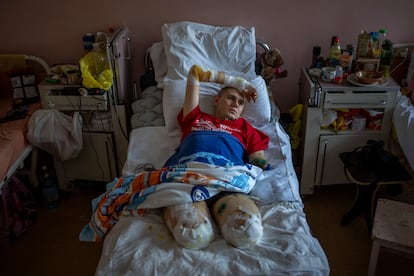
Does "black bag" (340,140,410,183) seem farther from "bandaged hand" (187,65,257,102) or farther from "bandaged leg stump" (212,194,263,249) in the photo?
"bandaged leg stump" (212,194,263,249)

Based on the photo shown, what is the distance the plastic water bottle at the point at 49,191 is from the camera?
2.76 m

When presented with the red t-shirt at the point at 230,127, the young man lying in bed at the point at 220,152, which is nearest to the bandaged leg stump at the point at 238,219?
the young man lying in bed at the point at 220,152

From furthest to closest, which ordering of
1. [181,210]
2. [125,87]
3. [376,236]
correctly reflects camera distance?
1. [125,87]
2. [376,236]
3. [181,210]

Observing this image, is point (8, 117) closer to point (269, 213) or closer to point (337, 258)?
point (269, 213)

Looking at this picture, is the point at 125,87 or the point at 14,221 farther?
the point at 125,87

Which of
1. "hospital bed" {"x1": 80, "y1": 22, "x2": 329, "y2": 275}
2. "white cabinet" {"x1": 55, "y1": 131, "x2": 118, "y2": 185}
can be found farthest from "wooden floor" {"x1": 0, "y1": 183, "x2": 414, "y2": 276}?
"hospital bed" {"x1": 80, "y1": 22, "x2": 329, "y2": 275}

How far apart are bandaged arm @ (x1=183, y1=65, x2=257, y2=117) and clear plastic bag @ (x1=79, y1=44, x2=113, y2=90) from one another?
0.52m

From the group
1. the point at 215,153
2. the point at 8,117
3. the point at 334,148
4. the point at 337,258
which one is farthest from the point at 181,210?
the point at 8,117

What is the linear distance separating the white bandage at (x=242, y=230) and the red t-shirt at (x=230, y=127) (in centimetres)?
59

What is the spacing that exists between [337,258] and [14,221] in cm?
178

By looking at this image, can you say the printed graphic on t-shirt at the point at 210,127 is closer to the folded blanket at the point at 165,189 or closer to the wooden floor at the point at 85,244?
the folded blanket at the point at 165,189

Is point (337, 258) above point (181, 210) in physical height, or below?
below

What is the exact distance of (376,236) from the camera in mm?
2010

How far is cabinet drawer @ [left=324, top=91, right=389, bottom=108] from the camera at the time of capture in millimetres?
2479
